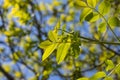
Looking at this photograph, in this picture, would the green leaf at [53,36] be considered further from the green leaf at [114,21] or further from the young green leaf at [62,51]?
the green leaf at [114,21]

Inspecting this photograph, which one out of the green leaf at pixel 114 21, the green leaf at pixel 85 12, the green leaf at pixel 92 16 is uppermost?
the green leaf at pixel 85 12

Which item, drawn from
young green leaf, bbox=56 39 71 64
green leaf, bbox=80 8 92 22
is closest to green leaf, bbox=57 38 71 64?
young green leaf, bbox=56 39 71 64

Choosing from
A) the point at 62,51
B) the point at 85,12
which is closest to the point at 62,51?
the point at 62,51

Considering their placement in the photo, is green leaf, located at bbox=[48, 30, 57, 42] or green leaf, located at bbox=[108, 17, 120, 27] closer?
green leaf, located at bbox=[48, 30, 57, 42]

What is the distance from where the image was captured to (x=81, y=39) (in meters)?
1.88

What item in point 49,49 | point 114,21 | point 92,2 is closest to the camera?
point 49,49

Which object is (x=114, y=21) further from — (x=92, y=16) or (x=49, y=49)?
(x=49, y=49)

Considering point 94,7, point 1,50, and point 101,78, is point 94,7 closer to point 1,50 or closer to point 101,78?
point 101,78

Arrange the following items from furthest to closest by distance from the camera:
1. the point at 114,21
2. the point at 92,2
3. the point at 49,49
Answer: the point at 114,21 → the point at 92,2 → the point at 49,49

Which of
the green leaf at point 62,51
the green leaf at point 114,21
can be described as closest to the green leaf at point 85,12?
the green leaf at point 114,21

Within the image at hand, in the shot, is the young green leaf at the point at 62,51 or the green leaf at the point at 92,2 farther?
the green leaf at the point at 92,2

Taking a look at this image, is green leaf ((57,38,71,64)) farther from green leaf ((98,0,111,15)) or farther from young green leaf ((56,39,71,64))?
green leaf ((98,0,111,15))

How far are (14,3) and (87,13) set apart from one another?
11.0 ft

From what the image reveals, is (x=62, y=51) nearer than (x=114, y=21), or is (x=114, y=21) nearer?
(x=62, y=51)
